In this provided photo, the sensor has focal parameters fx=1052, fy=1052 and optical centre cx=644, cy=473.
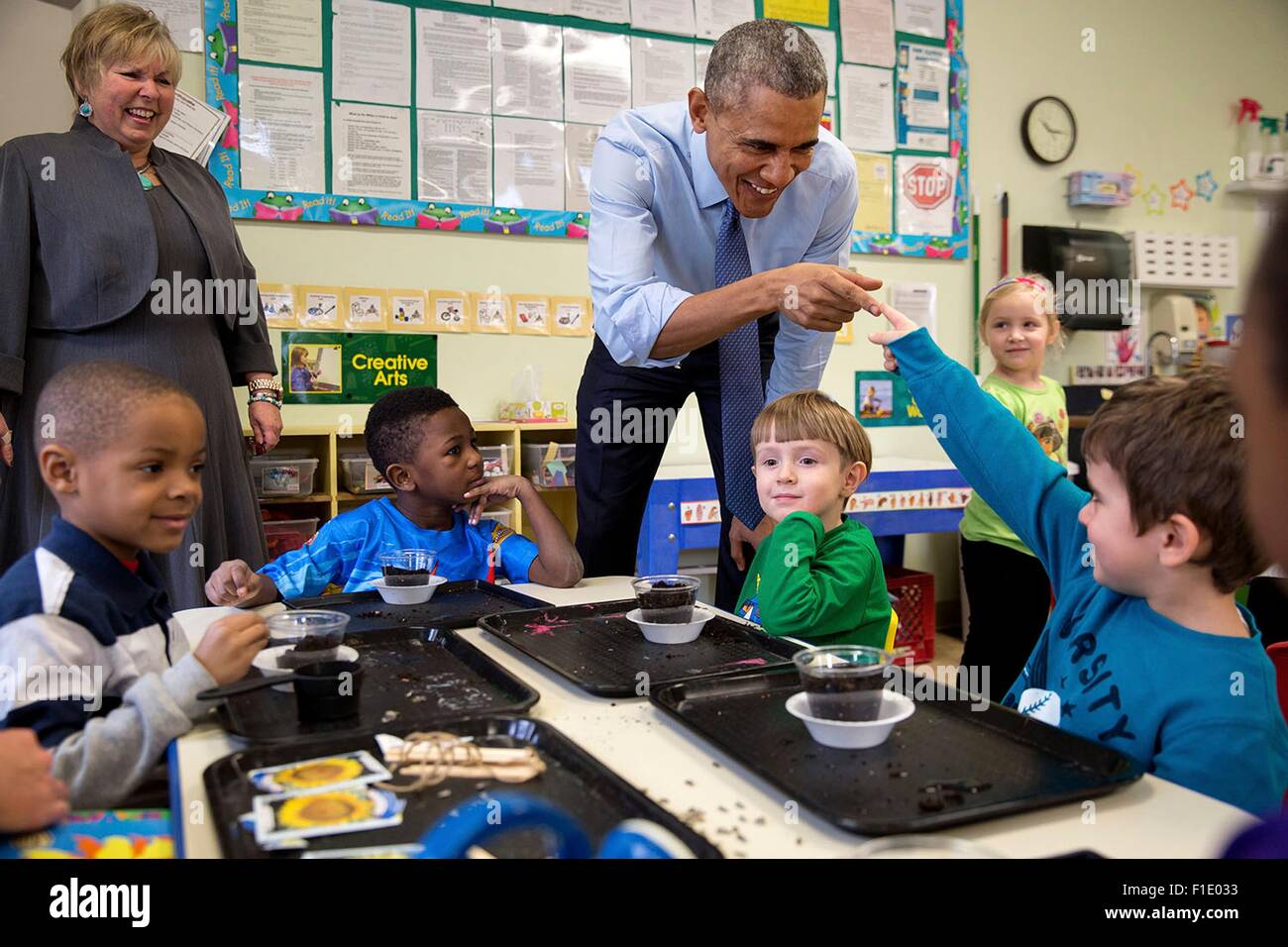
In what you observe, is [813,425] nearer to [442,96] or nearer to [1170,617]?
[1170,617]

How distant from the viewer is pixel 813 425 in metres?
1.84

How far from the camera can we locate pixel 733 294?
195cm

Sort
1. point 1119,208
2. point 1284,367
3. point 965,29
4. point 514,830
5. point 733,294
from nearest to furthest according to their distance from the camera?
point 1284,367 < point 514,830 < point 733,294 < point 965,29 < point 1119,208

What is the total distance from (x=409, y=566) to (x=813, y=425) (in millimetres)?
805

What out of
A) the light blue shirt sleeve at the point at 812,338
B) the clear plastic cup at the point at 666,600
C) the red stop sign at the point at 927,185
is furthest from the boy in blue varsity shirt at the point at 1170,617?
the red stop sign at the point at 927,185

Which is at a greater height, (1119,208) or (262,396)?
(1119,208)

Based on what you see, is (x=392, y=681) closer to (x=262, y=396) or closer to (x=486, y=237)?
(x=262, y=396)

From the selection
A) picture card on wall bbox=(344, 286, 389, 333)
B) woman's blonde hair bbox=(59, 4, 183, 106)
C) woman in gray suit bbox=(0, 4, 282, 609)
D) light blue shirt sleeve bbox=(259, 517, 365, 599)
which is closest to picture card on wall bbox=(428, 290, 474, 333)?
picture card on wall bbox=(344, 286, 389, 333)

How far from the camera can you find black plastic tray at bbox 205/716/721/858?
83cm

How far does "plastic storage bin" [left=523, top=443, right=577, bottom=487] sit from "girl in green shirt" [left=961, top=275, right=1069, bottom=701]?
1.38 metres

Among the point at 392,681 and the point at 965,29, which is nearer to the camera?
the point at 392,681

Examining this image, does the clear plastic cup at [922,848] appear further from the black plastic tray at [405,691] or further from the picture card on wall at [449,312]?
the picture card on wall at [449,312]
